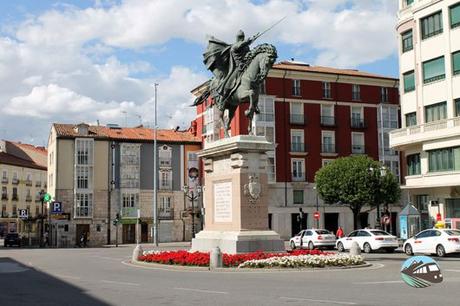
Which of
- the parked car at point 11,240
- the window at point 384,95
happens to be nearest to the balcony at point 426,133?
the window at point 384,95

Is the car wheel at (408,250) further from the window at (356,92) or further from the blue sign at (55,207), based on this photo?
the blue sign at (55,207)

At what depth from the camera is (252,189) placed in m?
23.2

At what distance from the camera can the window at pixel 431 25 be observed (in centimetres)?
4378

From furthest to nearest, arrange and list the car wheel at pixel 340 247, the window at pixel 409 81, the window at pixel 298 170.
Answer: the window at pixel 298 170
the window at pixel 409 81
the car wheel at pixel 340 247

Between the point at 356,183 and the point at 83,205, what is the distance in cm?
3082

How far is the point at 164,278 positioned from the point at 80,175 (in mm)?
55267

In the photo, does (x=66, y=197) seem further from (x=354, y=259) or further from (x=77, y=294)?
(x=77, y=294)

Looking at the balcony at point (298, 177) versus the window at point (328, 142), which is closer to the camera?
the balcony at point (298, 177)

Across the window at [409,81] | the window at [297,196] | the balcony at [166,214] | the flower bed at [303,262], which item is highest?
the window at [409,81]

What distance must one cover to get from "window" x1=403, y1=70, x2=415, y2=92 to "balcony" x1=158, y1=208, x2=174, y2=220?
35450 mm

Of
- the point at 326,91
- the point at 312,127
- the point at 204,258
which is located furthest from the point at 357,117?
the point at 204,258

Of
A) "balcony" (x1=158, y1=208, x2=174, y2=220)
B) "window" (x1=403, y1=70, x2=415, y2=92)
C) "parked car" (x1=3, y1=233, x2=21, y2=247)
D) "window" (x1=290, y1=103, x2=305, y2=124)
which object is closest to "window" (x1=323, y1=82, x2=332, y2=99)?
"window" (x1=290, y1=103, x2=305, y2=124)

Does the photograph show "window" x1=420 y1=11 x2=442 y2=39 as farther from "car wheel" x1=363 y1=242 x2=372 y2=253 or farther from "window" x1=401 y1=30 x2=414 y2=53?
"car wheel" x1=363 y1=242 x2=372 y2=253

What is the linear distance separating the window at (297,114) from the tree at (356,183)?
11.7 m
